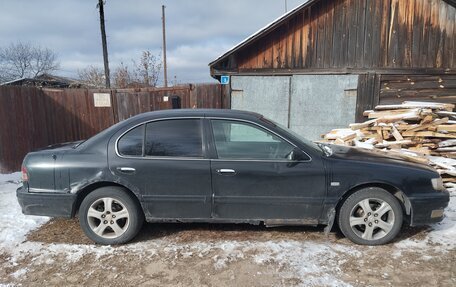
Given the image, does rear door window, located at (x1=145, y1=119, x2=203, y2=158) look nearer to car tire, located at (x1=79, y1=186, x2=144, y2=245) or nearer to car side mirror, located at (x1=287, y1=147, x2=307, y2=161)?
car tire, located at (x1=79, y1=186, x2=144, y2=245)

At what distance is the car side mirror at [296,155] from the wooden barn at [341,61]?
5270mm

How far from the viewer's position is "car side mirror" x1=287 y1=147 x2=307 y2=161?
342 centimetres

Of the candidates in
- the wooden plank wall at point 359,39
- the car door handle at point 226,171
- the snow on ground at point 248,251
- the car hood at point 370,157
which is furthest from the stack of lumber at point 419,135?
the car door handle at point 226,171

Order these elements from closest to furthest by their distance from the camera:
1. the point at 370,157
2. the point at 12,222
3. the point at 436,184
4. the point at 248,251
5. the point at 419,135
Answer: the point at 248,251
the point at 436,184
the point at 370,157
the point at 12,222
the point at 419,135

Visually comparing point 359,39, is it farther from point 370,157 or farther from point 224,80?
point 370,157

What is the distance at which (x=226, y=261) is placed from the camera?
10.5 feet

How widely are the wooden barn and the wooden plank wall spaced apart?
0.02 meters

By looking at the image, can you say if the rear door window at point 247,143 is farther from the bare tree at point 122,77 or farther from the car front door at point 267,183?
the bare tree at point 122,77

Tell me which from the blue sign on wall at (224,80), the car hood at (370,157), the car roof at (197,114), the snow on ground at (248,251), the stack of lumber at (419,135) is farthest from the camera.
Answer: the blue sign on wall at (224,80)

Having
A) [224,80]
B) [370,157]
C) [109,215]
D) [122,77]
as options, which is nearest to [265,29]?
[224,80]

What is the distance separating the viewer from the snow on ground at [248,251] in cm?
311

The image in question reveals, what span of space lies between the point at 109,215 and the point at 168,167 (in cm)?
89

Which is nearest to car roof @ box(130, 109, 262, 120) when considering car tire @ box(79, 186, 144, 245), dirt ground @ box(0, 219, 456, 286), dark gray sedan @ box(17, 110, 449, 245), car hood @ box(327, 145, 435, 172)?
dark gray sedan @ box(17, 110, 449, 245)

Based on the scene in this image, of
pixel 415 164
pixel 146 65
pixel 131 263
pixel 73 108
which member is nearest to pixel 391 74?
pixel 415 164
